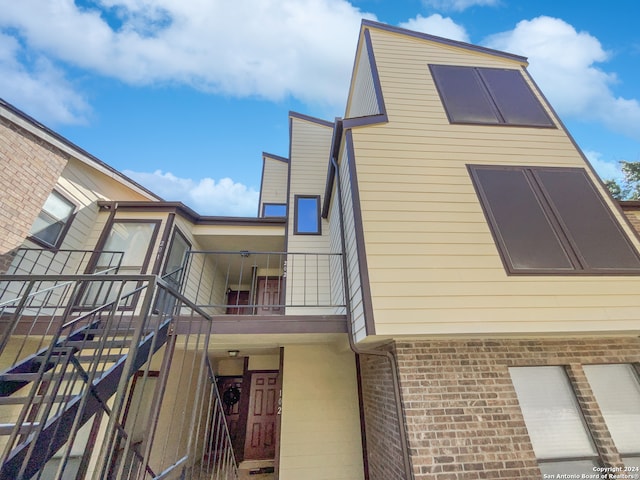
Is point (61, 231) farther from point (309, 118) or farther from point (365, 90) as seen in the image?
point (309, 118)

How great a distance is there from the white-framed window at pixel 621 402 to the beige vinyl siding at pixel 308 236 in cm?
407

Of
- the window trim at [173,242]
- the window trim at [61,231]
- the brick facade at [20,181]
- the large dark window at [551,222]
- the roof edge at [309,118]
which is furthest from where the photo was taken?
the roof edge at [309,118]

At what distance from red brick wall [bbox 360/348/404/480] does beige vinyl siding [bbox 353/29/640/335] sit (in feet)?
3.81

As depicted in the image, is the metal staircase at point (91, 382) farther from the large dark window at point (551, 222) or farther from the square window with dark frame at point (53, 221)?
the large dark window at point (551, 222)

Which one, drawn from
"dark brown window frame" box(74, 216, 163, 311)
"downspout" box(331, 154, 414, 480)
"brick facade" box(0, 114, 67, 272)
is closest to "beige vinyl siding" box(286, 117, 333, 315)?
"downspout" box(331, 154, 414, 480)

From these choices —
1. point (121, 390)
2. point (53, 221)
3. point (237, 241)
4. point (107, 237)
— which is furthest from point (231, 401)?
point (121, 390)

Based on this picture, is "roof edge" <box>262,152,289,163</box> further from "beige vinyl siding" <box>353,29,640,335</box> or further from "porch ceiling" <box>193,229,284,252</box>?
"beige vinyl siding" <box>353,29,640,335</box>

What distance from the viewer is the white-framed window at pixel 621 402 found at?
296cm

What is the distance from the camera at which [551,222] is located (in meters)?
3.78

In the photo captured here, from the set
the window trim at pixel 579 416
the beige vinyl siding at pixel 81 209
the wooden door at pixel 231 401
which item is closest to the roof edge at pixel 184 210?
the beige vinyl siding at pixel 81 209

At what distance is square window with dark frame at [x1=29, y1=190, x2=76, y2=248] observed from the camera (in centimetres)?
479

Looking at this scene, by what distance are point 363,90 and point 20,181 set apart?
6.80 m

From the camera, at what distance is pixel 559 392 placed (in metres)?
3.14

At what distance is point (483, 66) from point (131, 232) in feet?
28.2
